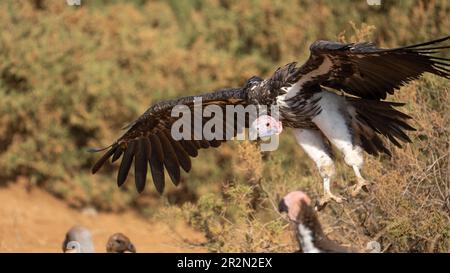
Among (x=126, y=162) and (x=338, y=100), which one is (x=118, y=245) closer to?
(x=126, y=162)

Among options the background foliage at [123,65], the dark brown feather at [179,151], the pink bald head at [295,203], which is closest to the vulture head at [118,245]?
the dark brown feather at [179,151]

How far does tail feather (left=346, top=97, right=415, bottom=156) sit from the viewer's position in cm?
759

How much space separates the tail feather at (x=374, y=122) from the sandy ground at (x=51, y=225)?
15.1 feet

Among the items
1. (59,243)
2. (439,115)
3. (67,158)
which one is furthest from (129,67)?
(439,115)

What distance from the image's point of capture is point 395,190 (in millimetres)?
8125

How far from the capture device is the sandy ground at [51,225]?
40.5 feet

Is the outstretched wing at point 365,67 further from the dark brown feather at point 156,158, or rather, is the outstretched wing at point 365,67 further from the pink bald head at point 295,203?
the dark brown feather at point 156,158

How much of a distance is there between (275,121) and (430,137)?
56.1 inches

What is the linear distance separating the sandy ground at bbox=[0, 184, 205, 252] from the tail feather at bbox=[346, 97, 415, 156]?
461 cm

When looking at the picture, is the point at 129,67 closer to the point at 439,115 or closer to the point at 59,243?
the point at 59,243

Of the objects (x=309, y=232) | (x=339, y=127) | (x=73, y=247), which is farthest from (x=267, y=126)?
(x=73, y=247)

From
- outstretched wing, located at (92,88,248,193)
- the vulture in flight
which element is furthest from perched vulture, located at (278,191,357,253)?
outstretched wing, located at (92,88,248,193)

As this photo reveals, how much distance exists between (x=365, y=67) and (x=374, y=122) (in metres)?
0.52

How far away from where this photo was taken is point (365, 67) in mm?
7309
